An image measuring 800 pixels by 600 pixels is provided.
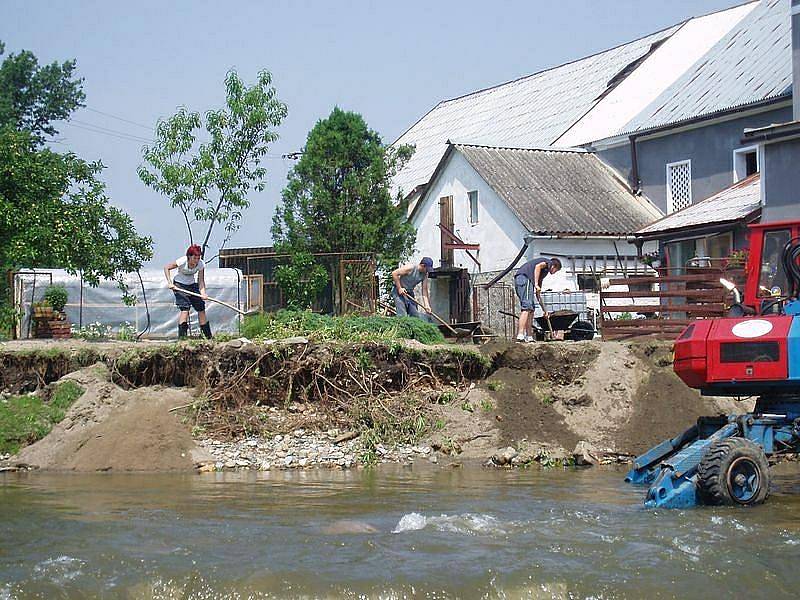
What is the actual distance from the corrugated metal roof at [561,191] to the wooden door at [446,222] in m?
1.67

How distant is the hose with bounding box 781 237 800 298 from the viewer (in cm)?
1025

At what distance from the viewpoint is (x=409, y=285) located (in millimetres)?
19141

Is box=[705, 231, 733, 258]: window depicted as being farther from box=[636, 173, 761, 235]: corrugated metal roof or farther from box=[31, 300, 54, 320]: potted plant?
box=[31, 300, 54, 320]: potted plant

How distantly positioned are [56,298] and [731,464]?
1650 centimetres

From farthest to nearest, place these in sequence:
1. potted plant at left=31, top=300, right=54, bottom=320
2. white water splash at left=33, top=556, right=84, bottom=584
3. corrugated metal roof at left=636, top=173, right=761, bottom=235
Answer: corrugated metal roof at left=636, top=173, right=761, bottom=235 → potted plant at left=31, top=300, right=54, bottom=320 → white water splash at left=33, top=556, right=84, bottom=584

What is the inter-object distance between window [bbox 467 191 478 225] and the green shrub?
11913 millimetres

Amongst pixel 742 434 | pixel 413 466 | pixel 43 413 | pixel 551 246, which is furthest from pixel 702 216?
pixel 43 413

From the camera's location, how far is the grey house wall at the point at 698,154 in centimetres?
2602

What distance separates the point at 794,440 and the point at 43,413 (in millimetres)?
10450

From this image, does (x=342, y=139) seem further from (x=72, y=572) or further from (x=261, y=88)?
(x=72, y=572)

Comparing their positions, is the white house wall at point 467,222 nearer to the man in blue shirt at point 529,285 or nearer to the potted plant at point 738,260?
the potted plant at point 738,260

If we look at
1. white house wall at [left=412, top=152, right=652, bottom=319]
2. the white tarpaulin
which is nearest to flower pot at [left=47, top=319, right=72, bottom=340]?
the white tarpaulin

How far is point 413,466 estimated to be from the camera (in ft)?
47.0

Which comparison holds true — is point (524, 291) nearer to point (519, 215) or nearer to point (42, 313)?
point (519, 215)
